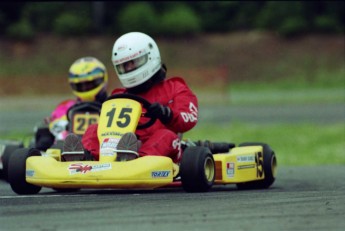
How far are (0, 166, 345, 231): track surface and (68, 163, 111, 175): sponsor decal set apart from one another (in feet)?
0.90

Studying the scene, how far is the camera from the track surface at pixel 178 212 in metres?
5.27

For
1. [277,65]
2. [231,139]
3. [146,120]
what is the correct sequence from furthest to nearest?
[277,65] → [231,139] → [146,120]

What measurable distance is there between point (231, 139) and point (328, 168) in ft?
15.5

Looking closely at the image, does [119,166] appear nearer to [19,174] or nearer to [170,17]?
[19,174]

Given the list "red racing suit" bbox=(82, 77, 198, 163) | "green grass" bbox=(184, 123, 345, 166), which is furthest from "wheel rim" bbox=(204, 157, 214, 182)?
"green grass" bbox=(184, 123, 345, 166)

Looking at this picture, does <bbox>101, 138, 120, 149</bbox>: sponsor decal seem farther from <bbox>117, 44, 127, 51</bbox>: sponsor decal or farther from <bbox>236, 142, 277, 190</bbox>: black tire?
<bbox>236, 142, 277, 190</bbox>: black tire

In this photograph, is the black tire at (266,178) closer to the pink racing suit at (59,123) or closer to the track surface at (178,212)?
the track surface at (178,212)

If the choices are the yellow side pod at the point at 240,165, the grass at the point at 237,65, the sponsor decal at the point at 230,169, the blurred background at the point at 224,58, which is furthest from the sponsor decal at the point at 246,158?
the grass at the point at 237,65

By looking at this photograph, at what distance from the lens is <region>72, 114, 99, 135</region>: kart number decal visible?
9672 mm

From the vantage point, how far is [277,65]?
104 feet

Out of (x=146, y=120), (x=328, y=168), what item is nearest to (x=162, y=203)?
(x=146, y=120)

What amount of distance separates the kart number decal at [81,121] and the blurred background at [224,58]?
467 cm

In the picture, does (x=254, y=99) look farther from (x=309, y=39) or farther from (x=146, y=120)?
(x=146, y=120)

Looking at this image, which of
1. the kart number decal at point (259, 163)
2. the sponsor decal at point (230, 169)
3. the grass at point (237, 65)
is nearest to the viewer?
the sponsor decal at point (230, 169)
